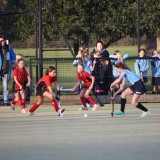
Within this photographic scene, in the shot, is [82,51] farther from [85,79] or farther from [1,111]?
[1,111]

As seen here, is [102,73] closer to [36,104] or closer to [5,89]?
[5,89]

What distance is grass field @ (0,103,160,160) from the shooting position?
39.2ft

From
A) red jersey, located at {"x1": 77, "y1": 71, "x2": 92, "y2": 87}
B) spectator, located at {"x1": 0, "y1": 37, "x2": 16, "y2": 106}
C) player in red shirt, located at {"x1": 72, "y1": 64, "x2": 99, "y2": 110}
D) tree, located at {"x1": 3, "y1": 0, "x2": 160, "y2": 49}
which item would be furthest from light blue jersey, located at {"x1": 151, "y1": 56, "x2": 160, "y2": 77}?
tree, located at {"x1": 3, "y1": 0, "x2": 160, "y2": 49}

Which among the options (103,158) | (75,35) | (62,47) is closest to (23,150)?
(103,158)

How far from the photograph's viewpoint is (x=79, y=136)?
14.4 meters

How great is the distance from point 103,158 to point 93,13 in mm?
18859

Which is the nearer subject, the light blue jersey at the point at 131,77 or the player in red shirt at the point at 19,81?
the light blue jersey at the point at 131,77

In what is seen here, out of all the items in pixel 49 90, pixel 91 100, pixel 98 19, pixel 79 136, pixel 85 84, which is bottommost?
pixel 91 100

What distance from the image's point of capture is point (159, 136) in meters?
14.2

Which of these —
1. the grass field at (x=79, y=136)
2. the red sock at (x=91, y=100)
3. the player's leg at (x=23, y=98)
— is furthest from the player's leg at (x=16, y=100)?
the red sock at (x=91, y=100)

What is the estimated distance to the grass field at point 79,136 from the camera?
11953mm

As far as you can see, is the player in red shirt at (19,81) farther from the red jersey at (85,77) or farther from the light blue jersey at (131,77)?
the light blue jersey at (131,77)

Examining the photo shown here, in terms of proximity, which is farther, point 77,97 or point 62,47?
point 62,47

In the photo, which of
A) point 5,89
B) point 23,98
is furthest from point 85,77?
point 5,89
